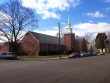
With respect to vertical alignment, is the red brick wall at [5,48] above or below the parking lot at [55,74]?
above

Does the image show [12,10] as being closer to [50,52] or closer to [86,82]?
[50,52]

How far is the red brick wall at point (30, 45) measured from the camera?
52.9 metres

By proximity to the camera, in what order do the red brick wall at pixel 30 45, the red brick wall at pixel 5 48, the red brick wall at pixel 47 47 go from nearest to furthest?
the red brick wall at pixel 30 45 → the red brick wall at pixel 47 47 → the red brick wall at pixel 5 48

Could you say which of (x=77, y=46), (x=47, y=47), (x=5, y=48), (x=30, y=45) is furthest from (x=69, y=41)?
(x=5, y=48)

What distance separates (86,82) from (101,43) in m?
87.4

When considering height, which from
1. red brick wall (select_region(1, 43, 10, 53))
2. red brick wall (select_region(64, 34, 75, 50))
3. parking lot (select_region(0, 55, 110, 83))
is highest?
red brick wall (select_region(64, 34, 75, 50))

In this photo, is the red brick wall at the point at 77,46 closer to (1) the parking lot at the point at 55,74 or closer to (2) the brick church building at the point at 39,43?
(2) the brick church building at the point at 39,43

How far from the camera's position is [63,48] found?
68.7 meters

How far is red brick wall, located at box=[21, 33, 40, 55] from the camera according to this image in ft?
174

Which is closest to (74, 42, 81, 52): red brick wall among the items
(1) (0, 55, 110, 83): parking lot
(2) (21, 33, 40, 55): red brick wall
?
(2) (21, 33, 40, 55): red brick wall

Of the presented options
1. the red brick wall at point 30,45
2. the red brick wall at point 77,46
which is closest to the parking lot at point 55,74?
the red brick wall at point 30,45

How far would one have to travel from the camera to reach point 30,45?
54906 millimetres

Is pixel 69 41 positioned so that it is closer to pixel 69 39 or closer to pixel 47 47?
pixel 69 39

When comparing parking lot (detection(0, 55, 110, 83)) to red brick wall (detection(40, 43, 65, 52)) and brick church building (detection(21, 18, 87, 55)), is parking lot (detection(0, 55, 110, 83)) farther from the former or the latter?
red brick wall (detection(40, 43, 65, 52))
